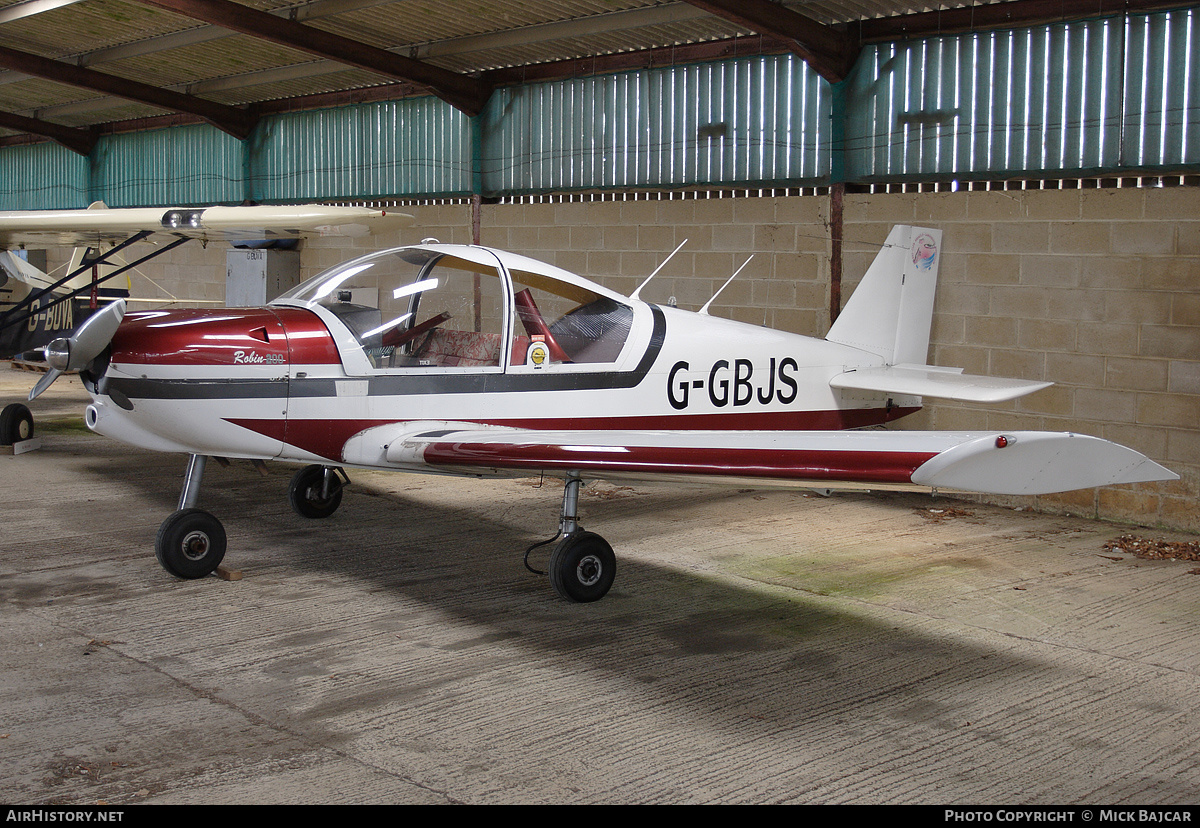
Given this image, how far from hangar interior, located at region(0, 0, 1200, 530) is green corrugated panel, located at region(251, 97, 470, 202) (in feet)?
0.14

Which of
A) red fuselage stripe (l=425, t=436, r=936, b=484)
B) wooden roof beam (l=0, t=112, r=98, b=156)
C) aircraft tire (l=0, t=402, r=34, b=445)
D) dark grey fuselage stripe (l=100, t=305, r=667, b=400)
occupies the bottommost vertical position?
aircraft tire (l=0, t=402, r=34, b=445)

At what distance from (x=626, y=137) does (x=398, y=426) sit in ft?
19.5

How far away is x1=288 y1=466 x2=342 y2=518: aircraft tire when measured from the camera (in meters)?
6.77

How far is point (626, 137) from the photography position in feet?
33.5

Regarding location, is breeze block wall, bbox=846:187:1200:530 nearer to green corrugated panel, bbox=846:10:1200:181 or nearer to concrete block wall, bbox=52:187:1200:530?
concrete block wall, bbox=52:187:1200:530

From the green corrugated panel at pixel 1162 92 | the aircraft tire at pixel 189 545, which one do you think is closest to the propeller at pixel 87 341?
the aircraft tire at pixel 189 545

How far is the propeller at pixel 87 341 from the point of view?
462 cm

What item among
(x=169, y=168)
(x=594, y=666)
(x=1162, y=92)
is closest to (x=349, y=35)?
(x=169, y=168)

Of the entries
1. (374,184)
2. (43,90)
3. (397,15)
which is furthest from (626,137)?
(43,90)

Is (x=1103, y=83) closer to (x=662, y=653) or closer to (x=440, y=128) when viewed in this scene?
(x=662, y=653)

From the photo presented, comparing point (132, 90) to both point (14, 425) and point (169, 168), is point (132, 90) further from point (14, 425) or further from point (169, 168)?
point (14, 425)

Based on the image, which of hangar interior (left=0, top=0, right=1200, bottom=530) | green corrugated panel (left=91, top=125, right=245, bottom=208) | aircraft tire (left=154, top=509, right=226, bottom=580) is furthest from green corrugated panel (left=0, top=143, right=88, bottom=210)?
aircraft tire (left=154, top=509, right=226, bottom=580)

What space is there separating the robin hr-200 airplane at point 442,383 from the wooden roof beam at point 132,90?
9074mm

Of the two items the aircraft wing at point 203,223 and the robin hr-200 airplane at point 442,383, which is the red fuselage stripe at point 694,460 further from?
the aircraft wing at point 203,223
